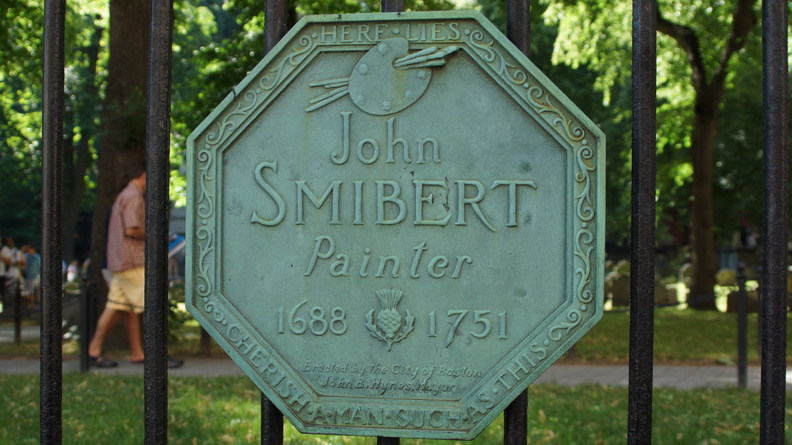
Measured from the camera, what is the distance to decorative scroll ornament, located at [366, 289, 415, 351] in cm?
224

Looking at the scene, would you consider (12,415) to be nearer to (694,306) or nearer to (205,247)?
(205,247)

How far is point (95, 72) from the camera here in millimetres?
27219

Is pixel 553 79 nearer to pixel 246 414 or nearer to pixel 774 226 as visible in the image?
pixel 246 414

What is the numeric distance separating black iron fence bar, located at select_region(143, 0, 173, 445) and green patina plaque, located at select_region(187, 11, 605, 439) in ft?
0.51

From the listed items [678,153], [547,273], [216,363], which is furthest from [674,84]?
[547,273]

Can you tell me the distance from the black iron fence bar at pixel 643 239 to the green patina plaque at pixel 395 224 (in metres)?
0.16

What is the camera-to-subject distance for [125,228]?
318 inches

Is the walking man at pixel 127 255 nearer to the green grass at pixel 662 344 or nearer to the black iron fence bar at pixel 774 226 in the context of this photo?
the green grass at pixel 662 344

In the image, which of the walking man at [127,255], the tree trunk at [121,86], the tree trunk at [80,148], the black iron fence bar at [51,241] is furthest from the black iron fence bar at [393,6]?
the tree trunk at [80,148]

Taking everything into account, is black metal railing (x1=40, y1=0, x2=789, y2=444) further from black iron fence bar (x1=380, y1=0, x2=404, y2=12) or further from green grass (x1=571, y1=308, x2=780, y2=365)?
green grass (x1=571, y1=308, x2=780, y2=365)

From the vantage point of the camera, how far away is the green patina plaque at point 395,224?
2199 millimetres

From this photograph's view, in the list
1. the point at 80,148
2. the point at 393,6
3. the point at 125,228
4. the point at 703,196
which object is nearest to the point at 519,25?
the point at 393,6

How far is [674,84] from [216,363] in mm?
14539

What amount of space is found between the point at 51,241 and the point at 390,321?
1.12 m
